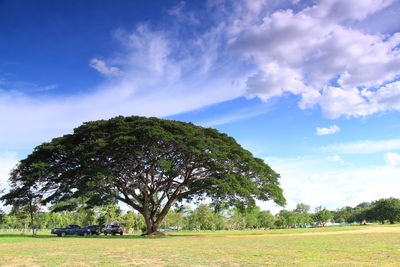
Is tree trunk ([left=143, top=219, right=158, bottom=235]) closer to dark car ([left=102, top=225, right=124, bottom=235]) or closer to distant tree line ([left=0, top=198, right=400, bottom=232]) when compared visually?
dark car ([left=102, top=225, right=124, bottom=235])

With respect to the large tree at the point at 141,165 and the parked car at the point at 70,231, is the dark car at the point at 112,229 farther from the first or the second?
the large tree at the point at 141,165

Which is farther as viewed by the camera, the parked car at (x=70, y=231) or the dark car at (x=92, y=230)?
the dark car at (x=92, y=230)

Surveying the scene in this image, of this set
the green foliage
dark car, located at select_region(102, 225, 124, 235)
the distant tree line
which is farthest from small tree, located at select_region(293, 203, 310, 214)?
dark car, located at select_region(102, 225, 124, 235)

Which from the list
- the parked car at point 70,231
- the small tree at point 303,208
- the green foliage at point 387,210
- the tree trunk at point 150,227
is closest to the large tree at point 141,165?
the tree trunk at point 150,227

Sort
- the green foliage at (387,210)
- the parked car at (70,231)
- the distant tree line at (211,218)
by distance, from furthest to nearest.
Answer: the green foliage at (387,210)
the distant tree line at (211,218)
the parked car at (70,231)

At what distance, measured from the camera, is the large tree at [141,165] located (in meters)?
33.4

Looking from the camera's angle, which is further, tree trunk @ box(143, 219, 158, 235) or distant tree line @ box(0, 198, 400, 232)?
distant tree line @ box(0, 198, 400, 232)

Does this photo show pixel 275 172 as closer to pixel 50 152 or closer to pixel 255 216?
pixel 50 152

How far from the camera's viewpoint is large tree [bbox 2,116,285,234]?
3341 cm

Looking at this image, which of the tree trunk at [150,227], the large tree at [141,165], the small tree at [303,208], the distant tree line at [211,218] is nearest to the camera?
the large tree at [141,165]

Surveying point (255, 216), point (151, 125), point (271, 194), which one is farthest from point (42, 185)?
point (255, 216)

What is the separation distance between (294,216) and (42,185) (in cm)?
8795

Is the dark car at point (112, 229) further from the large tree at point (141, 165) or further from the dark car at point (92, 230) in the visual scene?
the large tree at point (141, 165)

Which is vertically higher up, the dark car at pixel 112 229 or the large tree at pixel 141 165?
the large tree at pixel 141 165
